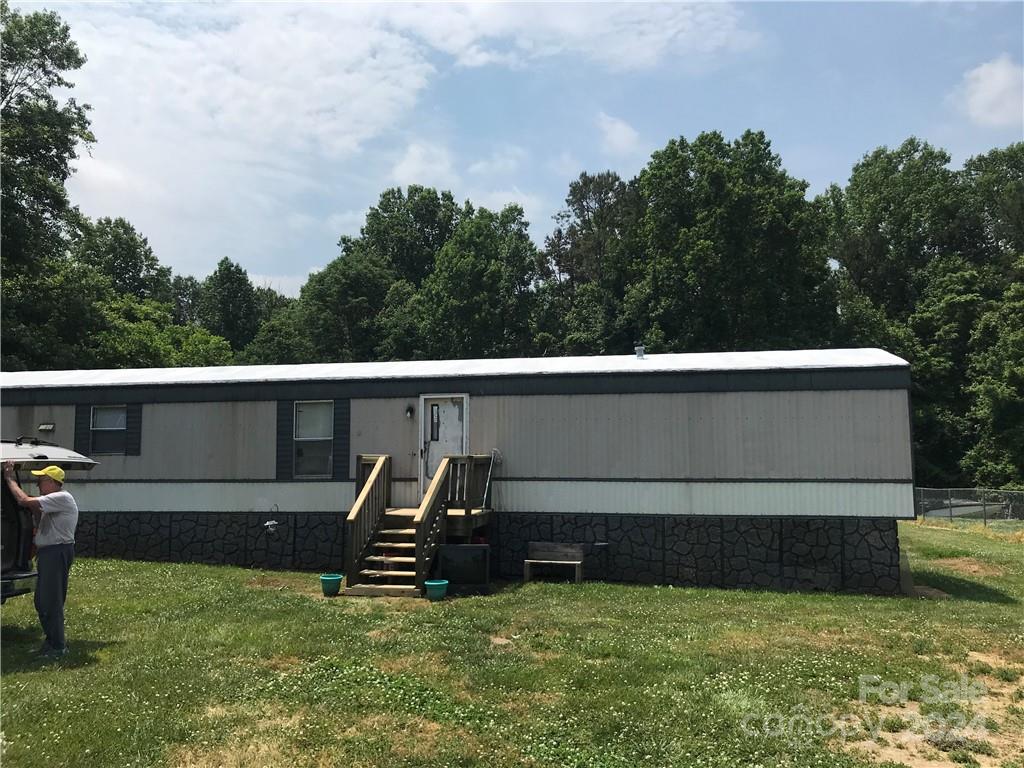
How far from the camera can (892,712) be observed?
19.2 ft

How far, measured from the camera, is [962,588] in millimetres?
12141

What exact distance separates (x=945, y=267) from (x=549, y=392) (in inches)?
1374

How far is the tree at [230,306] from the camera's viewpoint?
175 ft

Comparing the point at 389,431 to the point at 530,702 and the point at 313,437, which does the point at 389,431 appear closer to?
the point at 313,437

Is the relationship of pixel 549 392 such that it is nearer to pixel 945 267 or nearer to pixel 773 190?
pixel 773 190

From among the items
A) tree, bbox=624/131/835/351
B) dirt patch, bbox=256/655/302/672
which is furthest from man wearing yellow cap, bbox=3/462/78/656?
tree, bbox=624/131/835/351

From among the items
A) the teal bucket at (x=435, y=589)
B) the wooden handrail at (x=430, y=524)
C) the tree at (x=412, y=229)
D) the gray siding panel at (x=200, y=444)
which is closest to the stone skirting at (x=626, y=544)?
the gray siding panel at (x=200, y=444)

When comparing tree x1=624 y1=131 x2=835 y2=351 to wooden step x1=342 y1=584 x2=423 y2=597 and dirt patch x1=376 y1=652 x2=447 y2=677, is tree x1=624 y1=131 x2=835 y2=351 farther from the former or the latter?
dirt patch x1=376 y1=652 x2=447 y2=677

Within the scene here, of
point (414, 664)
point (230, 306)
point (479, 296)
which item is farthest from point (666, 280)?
point (230, 306)

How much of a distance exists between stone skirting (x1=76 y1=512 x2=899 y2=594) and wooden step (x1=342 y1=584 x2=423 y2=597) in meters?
2.53

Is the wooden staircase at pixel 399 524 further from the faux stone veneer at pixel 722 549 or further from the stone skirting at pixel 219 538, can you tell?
the stone skirting at pixel 219 538

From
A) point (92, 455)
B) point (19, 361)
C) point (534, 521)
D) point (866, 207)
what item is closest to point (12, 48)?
point (19, 361)

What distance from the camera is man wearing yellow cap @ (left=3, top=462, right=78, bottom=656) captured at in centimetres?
662

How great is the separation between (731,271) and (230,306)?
1420 inches
